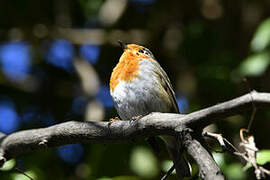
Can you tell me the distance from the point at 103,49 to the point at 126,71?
88.4 inches

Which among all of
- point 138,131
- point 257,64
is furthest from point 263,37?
point 138,131

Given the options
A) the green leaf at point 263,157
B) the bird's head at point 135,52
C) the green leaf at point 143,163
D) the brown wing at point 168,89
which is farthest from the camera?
the bird's head at point 135,52

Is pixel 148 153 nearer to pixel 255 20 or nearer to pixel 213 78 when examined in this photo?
pixel 213 78

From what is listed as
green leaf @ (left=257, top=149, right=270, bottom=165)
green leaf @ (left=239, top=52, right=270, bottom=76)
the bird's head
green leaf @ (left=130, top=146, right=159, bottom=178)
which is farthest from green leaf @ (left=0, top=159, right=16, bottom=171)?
green leaf @ (left=239, top=52, right=270, bottom=76)

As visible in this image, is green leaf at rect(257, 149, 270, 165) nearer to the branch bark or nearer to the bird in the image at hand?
the branch bark

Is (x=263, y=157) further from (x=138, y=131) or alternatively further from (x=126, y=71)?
(x=126, y=71)

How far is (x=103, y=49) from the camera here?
260 inches

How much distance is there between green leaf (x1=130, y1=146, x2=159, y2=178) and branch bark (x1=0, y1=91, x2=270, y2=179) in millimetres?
1133

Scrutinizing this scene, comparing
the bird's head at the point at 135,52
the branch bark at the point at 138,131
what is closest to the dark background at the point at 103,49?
the bird's head at the point at 135,52

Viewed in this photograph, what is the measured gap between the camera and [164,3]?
660cm

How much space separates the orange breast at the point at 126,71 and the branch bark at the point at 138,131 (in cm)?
126

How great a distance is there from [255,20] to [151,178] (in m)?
2.96

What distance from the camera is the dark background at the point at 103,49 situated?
544 cm

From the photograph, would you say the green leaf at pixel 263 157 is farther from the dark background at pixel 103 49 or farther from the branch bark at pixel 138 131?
the dark background at pixel 103 49
